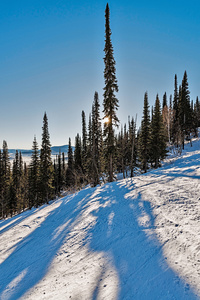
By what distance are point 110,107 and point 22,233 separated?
14.7 meters

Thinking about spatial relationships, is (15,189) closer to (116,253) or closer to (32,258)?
(32,258)

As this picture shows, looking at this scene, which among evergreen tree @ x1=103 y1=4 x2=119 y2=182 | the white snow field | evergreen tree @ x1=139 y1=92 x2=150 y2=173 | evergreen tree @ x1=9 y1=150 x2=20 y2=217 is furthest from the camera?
evergreen tree @ x1=9 y1=150 x2=20 y2=217

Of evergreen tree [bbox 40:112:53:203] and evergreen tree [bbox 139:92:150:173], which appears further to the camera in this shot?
evergreen tree [bbox 40:112:53:203]

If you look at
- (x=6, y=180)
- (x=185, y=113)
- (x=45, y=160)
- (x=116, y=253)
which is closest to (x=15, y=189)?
(x=6, y=180)

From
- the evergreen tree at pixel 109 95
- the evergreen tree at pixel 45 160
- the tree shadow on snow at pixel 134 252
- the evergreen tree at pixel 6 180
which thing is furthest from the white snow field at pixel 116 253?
the evergreen tree at pixel 6 180

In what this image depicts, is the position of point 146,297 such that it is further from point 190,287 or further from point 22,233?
point 22,233

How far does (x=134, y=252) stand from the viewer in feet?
12.1

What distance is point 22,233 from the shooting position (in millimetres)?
6930

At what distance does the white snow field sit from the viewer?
9.23 feet

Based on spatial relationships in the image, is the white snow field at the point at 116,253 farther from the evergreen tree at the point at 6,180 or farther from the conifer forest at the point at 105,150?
the evergreen tree at the point at 6,180

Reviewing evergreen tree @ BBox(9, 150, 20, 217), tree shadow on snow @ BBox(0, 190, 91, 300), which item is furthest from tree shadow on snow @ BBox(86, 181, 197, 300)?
evergreen tree @ BBox(9, 150, 20, 217)

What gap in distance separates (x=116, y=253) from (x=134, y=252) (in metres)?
0.48

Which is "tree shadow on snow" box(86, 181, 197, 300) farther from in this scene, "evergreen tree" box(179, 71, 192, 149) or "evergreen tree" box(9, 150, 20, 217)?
"evergreen tree" box(9, 150, 20, 217)

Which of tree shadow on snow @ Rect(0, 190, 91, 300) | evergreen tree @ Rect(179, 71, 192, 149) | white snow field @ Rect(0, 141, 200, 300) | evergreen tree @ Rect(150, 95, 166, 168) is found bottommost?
tree shadow on snow @ Rect(0, 190, 91, 300)
